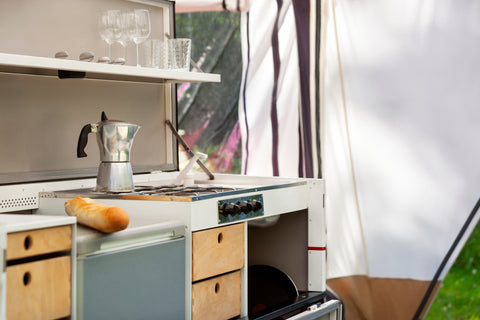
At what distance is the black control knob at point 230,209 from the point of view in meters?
2.57

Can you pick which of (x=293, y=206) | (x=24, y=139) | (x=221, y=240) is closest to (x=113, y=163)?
(x=24, y=139)

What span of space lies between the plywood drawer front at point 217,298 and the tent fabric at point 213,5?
78.5 inches

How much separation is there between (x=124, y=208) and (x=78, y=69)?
0.53 m

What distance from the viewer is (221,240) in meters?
2.57

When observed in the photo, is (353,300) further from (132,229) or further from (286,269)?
(132,229)

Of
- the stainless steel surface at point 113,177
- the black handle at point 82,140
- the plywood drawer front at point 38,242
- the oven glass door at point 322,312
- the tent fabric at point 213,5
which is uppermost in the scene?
the tent fabric at point 213,5

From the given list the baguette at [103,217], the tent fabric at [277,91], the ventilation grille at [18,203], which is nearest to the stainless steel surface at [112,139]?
the ventilation grille at [18,203]

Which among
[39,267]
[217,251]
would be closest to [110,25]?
[217,251]

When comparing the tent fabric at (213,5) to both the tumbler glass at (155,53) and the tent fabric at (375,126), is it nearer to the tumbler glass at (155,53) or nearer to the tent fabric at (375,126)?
the tent fabric at (375,126)

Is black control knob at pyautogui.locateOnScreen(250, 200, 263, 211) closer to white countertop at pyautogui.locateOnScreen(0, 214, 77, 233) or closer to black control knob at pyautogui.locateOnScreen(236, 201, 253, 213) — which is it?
black control knob at pyautogui.locateOnScreen(236, 201, 253, 213)

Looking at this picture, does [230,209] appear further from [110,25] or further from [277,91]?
[277,91]

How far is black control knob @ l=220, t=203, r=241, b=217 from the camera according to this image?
2.57 m

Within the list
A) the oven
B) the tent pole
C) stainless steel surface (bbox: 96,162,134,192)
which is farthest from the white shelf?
the tent pole

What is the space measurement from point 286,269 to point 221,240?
2.41 ft
